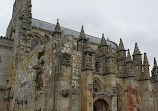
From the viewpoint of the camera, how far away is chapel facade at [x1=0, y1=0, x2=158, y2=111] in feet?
38.3

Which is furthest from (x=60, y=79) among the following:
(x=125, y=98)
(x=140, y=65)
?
(x=140, y=65)

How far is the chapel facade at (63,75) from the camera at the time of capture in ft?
38.3

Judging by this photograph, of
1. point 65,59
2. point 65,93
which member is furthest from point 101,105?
point 65,59

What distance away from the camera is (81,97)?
12.7 metres

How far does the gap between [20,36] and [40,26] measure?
6.12m

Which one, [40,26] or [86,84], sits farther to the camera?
[40,26]

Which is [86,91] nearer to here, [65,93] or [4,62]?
[65,93]

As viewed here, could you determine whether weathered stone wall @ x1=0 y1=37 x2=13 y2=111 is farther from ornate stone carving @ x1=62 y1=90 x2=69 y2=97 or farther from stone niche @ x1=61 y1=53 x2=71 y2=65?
→ stone niche @ x1=61 y1=53 x2=71 y2=65

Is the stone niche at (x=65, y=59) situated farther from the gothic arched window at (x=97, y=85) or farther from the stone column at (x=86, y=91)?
the gothic arched window at (x=97, y=85)

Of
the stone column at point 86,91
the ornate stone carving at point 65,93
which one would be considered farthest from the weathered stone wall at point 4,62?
the ornate stone carving at point 65,93

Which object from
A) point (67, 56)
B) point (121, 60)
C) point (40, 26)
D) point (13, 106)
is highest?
point (40, 26)

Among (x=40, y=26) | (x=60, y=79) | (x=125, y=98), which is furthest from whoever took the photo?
(x=40, y=26)

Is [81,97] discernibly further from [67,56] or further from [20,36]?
[20,36]

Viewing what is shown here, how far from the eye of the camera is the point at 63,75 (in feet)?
37.0
